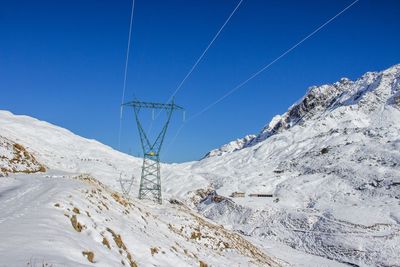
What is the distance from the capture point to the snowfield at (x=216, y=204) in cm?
1691

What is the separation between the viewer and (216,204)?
104 metres

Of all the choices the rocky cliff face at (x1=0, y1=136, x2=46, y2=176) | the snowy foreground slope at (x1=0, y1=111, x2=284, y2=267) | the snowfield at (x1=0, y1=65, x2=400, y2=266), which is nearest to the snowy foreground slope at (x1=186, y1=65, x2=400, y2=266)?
the snowfield at (x1=0, y1=65, x2=400, y2=266)

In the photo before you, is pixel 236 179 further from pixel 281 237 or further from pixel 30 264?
pixel 30 264

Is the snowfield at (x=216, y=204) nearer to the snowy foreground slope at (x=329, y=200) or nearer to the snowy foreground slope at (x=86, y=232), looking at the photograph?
the snowy foreground slope at (x=86, y=232)

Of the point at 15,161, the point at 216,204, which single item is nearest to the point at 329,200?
the point at 216,204

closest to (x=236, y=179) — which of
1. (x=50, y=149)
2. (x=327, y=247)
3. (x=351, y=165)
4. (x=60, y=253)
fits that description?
(x=351, y=165)

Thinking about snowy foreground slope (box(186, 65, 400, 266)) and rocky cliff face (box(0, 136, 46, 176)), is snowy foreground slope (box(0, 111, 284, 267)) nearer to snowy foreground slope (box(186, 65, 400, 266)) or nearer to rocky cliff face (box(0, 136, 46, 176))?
rocky cliff face (box(0, 136, 46, 176))

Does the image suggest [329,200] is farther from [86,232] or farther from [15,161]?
[86,232]

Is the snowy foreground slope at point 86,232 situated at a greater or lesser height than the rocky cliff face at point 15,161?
lesser

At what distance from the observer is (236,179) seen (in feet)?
441

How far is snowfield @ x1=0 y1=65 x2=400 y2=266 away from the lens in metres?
16.9

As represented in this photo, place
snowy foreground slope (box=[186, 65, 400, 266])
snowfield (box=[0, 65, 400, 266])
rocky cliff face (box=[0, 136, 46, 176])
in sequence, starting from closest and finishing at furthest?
snowfield (box=[0, 65, 400, 266])
rocky cliff face (box=[0, 136, 46, 176])
snowy foreground slope (box=[186, 65, 400, 266])

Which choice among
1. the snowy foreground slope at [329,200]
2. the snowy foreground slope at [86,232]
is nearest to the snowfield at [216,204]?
the snowy foreground slope at [86,232]

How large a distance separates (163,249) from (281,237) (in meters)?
55.9
